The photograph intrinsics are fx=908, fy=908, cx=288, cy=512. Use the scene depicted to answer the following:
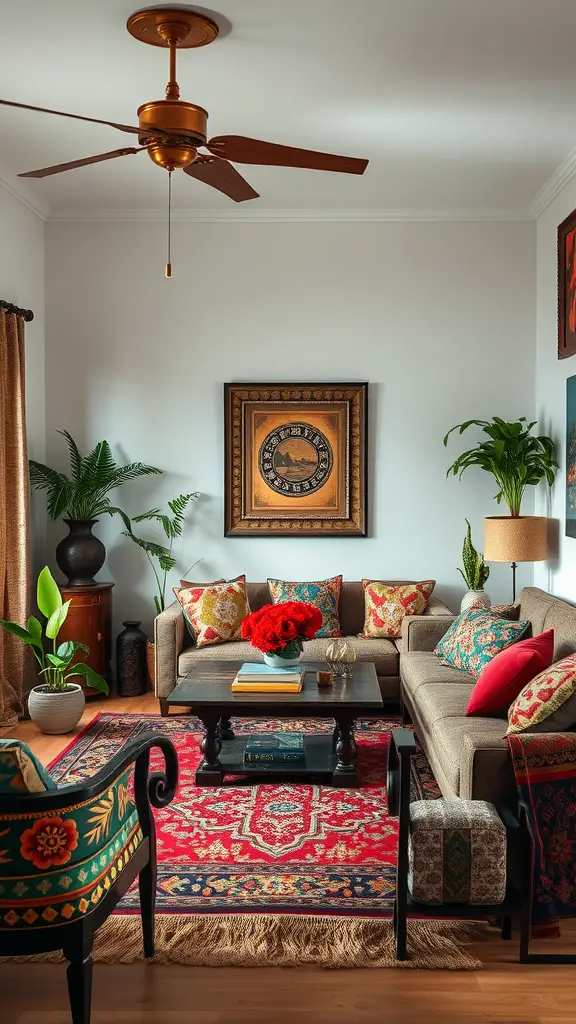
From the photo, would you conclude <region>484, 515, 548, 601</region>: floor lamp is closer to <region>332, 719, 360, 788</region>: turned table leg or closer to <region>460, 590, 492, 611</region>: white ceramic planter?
<region>460, 590, 492, 611</region>: white ceramic planter

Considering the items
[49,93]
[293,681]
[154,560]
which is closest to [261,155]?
[49,93]

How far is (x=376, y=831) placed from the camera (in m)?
3.72

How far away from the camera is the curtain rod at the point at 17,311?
17.6 ft

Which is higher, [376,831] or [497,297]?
[497,297]

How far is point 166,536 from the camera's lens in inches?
250

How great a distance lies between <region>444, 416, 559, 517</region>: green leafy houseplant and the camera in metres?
5.66

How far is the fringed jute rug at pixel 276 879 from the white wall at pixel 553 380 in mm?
1547

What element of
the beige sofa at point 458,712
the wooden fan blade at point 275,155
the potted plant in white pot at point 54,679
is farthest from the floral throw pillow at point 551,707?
the potted plant in white pot at point 54,679

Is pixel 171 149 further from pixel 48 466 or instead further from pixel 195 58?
pixel 48 466

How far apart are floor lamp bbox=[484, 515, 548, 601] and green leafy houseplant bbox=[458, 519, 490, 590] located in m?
0.29

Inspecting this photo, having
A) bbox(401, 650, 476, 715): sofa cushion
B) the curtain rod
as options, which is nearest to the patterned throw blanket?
bbox(401, 650, 476, 715): sofa cushion

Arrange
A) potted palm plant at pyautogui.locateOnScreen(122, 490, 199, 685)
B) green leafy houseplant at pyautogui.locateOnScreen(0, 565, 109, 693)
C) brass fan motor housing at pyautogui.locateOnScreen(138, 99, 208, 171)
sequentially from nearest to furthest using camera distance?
brass fan motor housing at pyautogui.locateOnScreen(138, 99, 208, 171), green leafy houseplant at pyautogui.locateOnScreen(0, 565, 109, 693), potted palm plant at pyautogui.locateOnScreen(122, 490, 199, 685)

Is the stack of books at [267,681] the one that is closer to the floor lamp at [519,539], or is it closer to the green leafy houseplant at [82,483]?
the floor lamp at [519,539]

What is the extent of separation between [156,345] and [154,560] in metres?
1.49
